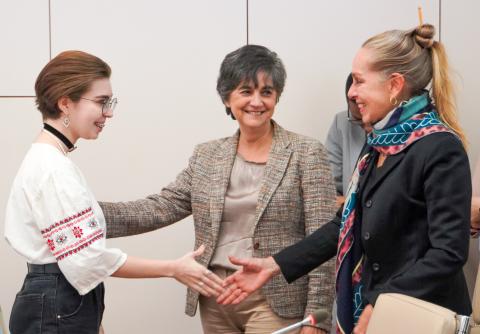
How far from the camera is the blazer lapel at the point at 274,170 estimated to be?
2727mm

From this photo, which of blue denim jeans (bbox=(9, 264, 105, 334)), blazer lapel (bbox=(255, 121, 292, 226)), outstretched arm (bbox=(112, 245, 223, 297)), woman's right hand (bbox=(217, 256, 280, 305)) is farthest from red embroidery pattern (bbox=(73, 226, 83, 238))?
blazer lapel (bbox=(255, 121, 292, 226))

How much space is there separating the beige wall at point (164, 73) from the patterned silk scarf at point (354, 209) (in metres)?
1.51

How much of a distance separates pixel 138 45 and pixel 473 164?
1722 millimetres

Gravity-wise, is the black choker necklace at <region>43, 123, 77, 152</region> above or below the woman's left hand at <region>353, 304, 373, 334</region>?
above

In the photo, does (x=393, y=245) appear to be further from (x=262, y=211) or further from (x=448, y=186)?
(x=262, y=211)

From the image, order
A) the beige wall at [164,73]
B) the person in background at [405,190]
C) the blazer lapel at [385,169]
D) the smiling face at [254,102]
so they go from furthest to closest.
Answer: the beige wall at [164,73] < the smiling face at [254,102] < the blazer lapel at [385,169] < the person in background at [405,190]

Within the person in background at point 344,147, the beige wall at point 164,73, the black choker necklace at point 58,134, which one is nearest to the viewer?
the black choker necklace at point 58,134

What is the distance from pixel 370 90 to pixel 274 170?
56 cm

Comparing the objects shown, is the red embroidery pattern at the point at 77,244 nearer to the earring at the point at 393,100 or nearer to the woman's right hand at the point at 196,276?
the woman's right hand at the point at 196,276

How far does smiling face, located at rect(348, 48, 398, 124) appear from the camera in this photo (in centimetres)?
231

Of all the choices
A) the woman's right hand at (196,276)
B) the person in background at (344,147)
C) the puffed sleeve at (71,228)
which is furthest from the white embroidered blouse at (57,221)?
the person in background at (344,147)

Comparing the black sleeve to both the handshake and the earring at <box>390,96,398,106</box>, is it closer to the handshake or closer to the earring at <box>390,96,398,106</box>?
the handshake

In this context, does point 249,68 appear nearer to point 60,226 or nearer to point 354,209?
point 354,209

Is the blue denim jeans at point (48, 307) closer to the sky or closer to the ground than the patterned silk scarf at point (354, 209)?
closer to the ground
